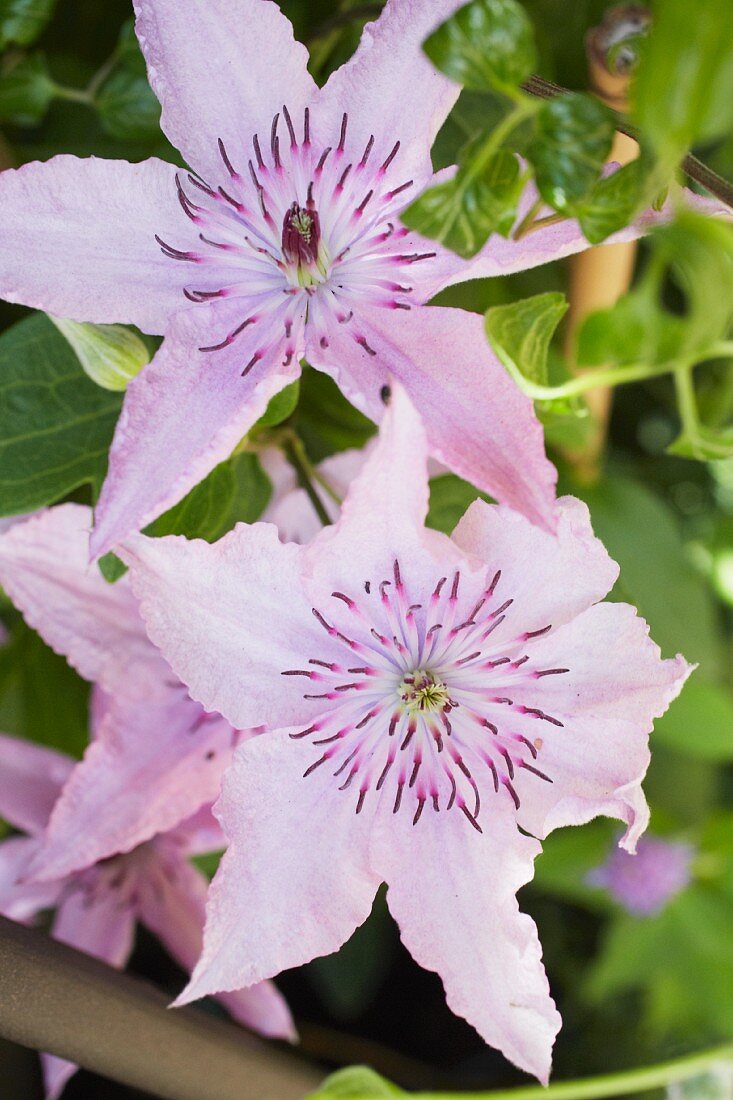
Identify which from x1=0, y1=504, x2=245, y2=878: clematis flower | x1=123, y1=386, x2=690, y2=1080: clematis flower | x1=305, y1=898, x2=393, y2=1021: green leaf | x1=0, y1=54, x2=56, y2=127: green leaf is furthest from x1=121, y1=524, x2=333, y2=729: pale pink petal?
x1=305, y1=898, x2=393, y2=1021: green leaf

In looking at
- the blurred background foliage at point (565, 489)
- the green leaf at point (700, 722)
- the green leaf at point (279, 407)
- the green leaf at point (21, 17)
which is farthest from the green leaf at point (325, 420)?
the green leaf at point (700, 722)

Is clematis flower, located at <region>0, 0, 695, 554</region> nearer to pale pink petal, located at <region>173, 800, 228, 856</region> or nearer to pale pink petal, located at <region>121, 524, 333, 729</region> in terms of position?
pale pink petal, located at <region>121, 524, 333, 729</region>

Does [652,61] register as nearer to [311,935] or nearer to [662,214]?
[662,214]

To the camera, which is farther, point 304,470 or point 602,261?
point 602,261

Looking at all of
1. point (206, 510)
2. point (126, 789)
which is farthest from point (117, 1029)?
point (206, 510)

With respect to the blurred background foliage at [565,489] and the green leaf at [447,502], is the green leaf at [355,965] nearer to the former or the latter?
the blurred background foliage at [565,489]

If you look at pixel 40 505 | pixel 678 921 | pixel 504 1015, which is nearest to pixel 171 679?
pixel 40 505

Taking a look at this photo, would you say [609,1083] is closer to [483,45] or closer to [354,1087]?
[354,1087]
